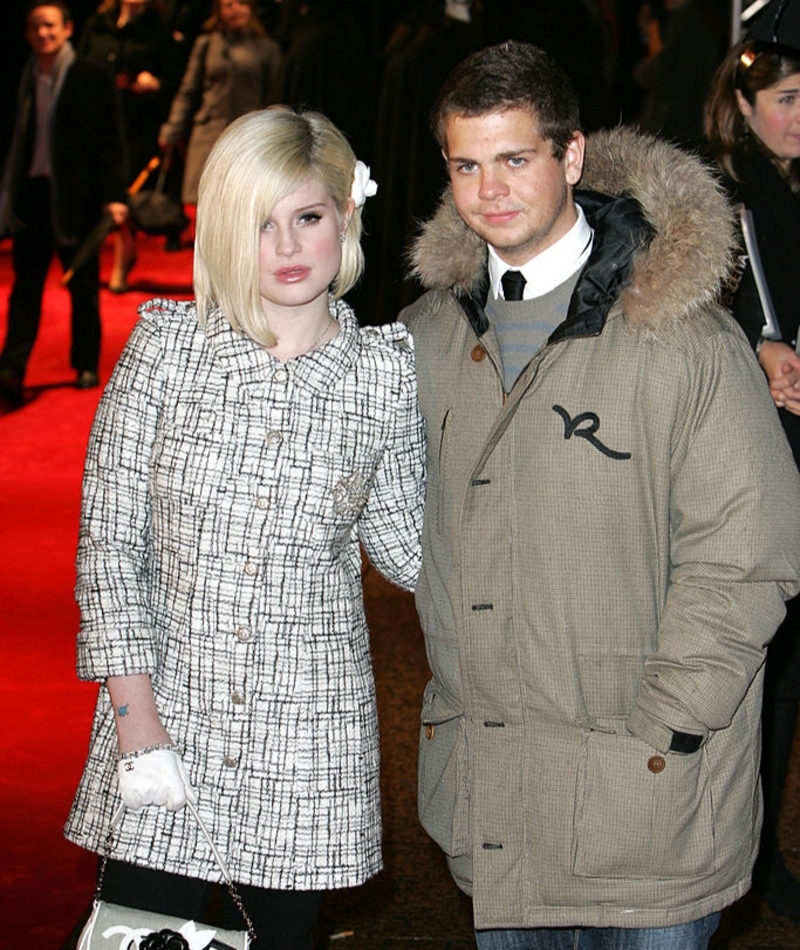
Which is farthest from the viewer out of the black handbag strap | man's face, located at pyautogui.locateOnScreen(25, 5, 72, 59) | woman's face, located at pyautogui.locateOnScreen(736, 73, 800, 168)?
man's face, located at pyautogui.locateOnScreen(25, 5, 72, 59)

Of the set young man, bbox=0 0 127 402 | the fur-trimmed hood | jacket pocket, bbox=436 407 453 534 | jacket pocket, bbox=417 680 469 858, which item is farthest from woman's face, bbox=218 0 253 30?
jacket pocket, bbox=417 680 469 858

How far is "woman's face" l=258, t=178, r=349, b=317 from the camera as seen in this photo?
113 inches

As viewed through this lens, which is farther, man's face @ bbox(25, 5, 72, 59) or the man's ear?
man's face @ bbox(25, 5, 72, 59)

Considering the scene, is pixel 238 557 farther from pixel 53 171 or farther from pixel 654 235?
pixel 53 171

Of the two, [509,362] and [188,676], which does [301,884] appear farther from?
[509,362]

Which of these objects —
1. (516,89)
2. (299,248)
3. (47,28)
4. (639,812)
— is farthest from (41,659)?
(47,28)

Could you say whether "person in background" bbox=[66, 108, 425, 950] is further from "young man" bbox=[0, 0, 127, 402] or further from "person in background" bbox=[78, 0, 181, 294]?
"person in background" bbox=[78, 0, 181, 294]

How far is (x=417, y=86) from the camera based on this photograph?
754 cm

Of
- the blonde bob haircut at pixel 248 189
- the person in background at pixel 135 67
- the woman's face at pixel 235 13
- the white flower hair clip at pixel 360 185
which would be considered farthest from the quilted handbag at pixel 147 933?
the woman's face at pixel 235 13

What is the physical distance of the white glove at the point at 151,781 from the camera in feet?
9.14

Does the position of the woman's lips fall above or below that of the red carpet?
above

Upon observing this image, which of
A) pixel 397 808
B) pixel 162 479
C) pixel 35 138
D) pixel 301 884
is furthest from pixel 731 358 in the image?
pixel 35 138

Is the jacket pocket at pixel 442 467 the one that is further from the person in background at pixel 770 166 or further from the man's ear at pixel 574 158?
the person in background at pixel 770 166

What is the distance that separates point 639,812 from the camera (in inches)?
108
